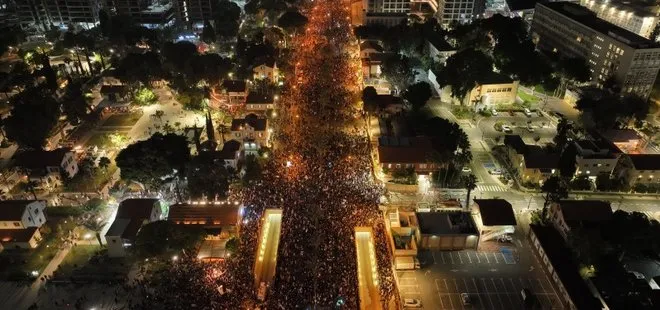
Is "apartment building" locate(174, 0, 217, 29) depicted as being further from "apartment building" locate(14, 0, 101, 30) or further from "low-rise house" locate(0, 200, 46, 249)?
"low-rise house" locate(0, 200, 46, 249)

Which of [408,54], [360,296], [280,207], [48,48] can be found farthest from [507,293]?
[48,48]

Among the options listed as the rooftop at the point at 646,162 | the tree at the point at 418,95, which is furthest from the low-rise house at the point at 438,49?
the rooftop at the point at 646,162

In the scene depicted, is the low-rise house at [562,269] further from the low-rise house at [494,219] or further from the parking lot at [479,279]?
the low-rise house at [494,219]

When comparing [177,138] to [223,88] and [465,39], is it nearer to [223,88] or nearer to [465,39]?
[223,88]

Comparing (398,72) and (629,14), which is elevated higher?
(629,14)

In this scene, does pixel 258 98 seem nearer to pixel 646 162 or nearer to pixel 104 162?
pixel 104 162

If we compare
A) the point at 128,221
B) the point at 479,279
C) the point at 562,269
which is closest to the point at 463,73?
the point at 562,269

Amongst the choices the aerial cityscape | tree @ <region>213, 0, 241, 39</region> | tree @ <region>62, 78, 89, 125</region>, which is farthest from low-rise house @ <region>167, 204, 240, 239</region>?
tree @ <region>213, 0, 241, 39</region>
